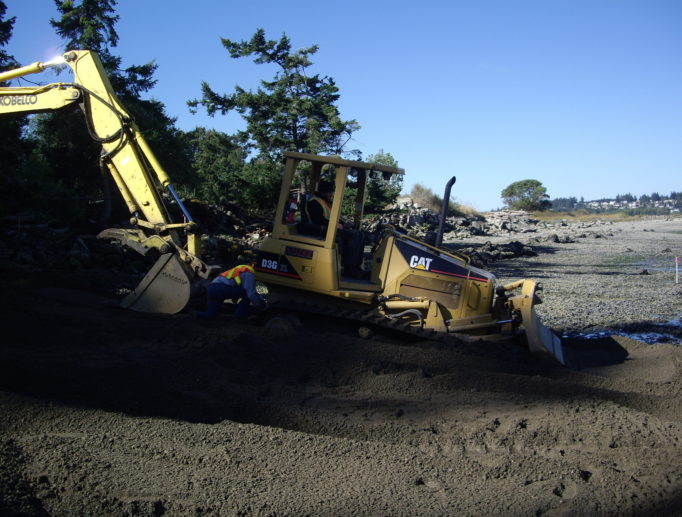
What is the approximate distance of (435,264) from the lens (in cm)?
786

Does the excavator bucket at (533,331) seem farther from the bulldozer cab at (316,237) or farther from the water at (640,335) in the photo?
the water at (640,335)

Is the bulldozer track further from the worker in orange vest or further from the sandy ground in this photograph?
the worker in orange vest

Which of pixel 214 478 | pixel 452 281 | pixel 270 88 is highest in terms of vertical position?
pixel 270 88

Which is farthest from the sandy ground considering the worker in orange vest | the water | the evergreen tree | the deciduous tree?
the deciduous tree

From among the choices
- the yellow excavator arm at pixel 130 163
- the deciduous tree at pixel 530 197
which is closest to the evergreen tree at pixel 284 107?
the yellow excavator arm at pixel 130 163

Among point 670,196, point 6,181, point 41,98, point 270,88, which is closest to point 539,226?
point 270,88

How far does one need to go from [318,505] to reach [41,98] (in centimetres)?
745

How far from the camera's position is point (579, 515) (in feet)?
12.7

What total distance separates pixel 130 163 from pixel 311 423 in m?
5.20

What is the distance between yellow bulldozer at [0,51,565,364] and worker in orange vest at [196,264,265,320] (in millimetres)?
176

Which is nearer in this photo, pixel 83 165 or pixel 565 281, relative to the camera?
pixel 565 281

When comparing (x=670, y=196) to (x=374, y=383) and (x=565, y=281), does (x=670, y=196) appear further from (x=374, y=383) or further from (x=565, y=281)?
(x=374, y=383)

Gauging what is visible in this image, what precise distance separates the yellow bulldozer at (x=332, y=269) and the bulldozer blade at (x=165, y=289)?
1cm

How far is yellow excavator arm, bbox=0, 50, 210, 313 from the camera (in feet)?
28.0
